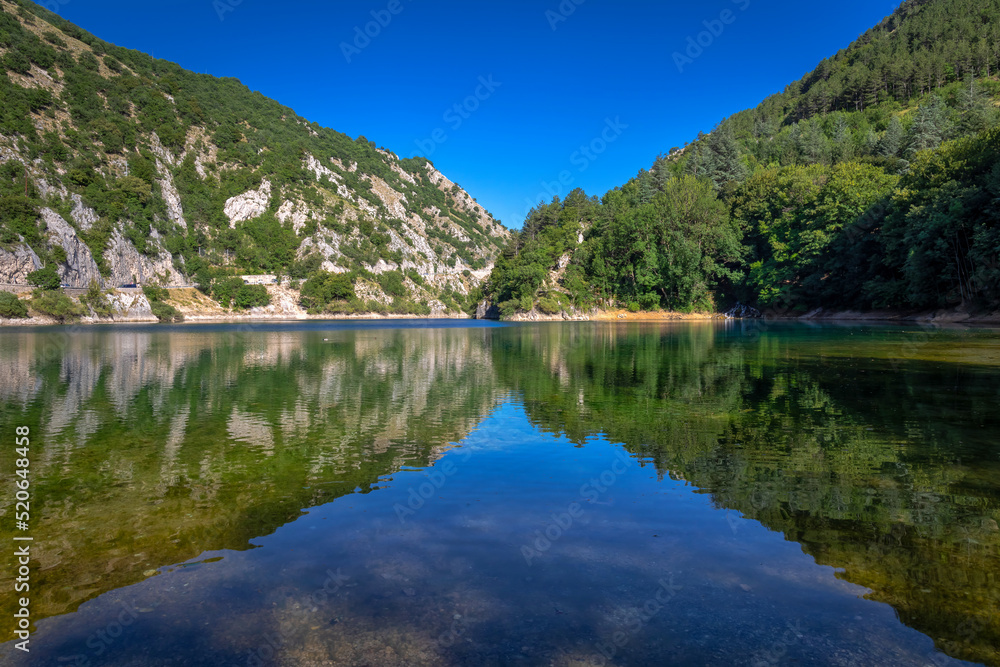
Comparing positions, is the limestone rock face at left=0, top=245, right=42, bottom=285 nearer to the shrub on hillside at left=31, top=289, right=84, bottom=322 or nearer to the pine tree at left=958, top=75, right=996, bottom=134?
the shrub on hillside at left=31, top=289, right=84, bottom=322

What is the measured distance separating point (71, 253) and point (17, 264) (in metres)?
14.7

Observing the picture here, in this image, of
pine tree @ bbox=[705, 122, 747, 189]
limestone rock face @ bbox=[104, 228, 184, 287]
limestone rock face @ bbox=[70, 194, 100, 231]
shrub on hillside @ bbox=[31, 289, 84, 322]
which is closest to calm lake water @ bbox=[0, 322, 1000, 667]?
shrub on hillside @ bbox=[31, 289, 84, 322]

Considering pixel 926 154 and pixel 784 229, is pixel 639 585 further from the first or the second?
pixel 784 229

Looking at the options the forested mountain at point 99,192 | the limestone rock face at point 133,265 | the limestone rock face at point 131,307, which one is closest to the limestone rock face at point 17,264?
the forested mountain at point 99,192

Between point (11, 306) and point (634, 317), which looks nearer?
point (11, 306)

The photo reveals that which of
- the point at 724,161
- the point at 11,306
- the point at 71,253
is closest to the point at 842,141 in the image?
the point at 724,161

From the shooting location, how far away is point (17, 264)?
112000mm

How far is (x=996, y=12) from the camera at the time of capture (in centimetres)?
15762

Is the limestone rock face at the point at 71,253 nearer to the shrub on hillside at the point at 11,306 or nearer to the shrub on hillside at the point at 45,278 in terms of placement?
the shrub on hillside at the point at 45,278

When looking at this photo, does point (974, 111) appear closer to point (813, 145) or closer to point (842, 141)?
point (842, 141)

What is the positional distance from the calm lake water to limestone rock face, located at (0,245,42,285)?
410 ft

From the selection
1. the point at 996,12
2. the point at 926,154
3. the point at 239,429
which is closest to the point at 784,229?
the point at 926,154

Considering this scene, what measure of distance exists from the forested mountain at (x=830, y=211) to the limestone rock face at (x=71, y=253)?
104737 millimetres

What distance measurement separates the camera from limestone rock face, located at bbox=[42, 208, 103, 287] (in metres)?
124
